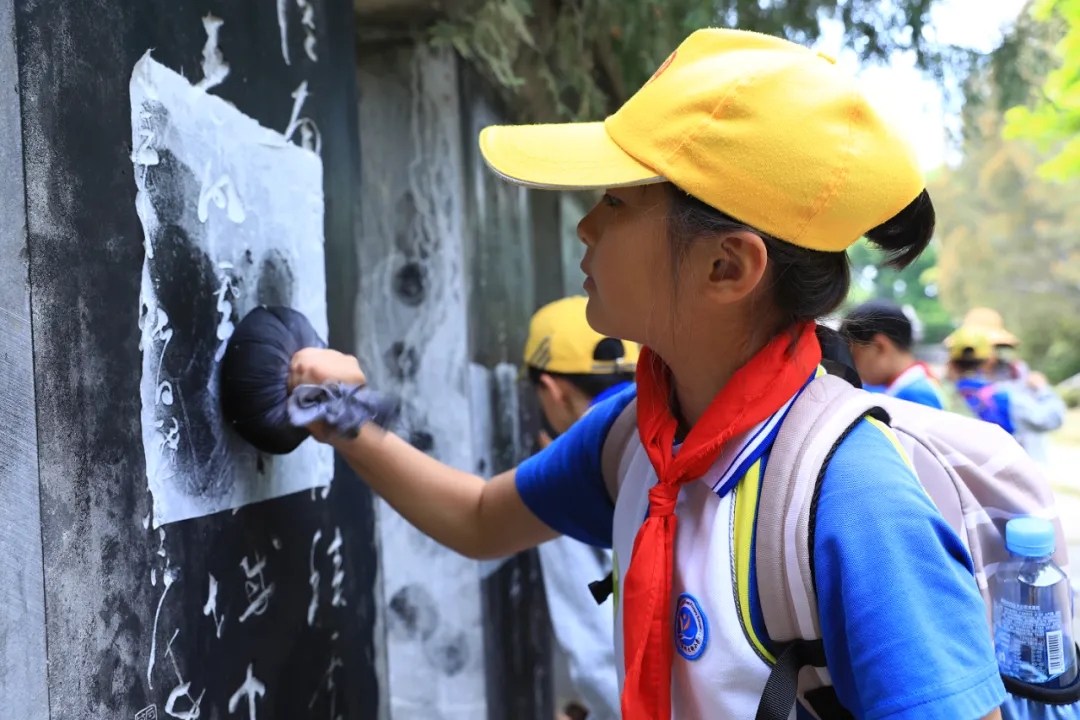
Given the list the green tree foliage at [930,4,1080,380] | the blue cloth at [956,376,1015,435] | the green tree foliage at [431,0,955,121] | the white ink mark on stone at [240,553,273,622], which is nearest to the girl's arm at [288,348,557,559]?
the white ink mark on stone at [240,553,273,622]

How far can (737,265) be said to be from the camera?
50.0 inches

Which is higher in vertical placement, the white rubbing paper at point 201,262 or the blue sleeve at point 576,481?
the white rubbing paper at point 201,262

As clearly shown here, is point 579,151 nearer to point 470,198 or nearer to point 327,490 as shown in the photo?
point 327,490

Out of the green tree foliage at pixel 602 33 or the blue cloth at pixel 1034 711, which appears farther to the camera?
the green tree foliage at pixel 602 33

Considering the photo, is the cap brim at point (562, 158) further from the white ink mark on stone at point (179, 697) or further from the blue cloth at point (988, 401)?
the blue cloth at point (988, 401)

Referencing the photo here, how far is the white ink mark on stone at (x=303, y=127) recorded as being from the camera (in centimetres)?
168

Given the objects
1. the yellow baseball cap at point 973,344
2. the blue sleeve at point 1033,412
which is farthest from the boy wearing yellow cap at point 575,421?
the blue sleeve at point 1033,412

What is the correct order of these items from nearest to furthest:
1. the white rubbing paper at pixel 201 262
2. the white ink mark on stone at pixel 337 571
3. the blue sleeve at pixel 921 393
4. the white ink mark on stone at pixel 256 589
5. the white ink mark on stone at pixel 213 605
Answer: the white rubbing paper at pixel 201 262
the white ink mark on stone at pixel 213 605
the white ink mark on stone at pixel 256 589
the white ink mark on stone at pixel 337 571
the blue sleeve at pixel 921 393

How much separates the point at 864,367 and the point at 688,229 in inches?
124

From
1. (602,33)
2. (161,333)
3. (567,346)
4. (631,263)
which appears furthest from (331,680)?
(602,33)

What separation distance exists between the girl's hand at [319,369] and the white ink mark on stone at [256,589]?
0.29 m

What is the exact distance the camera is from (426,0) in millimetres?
2656

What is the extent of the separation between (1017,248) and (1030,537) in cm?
2413

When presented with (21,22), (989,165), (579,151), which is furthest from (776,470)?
(989,165)
